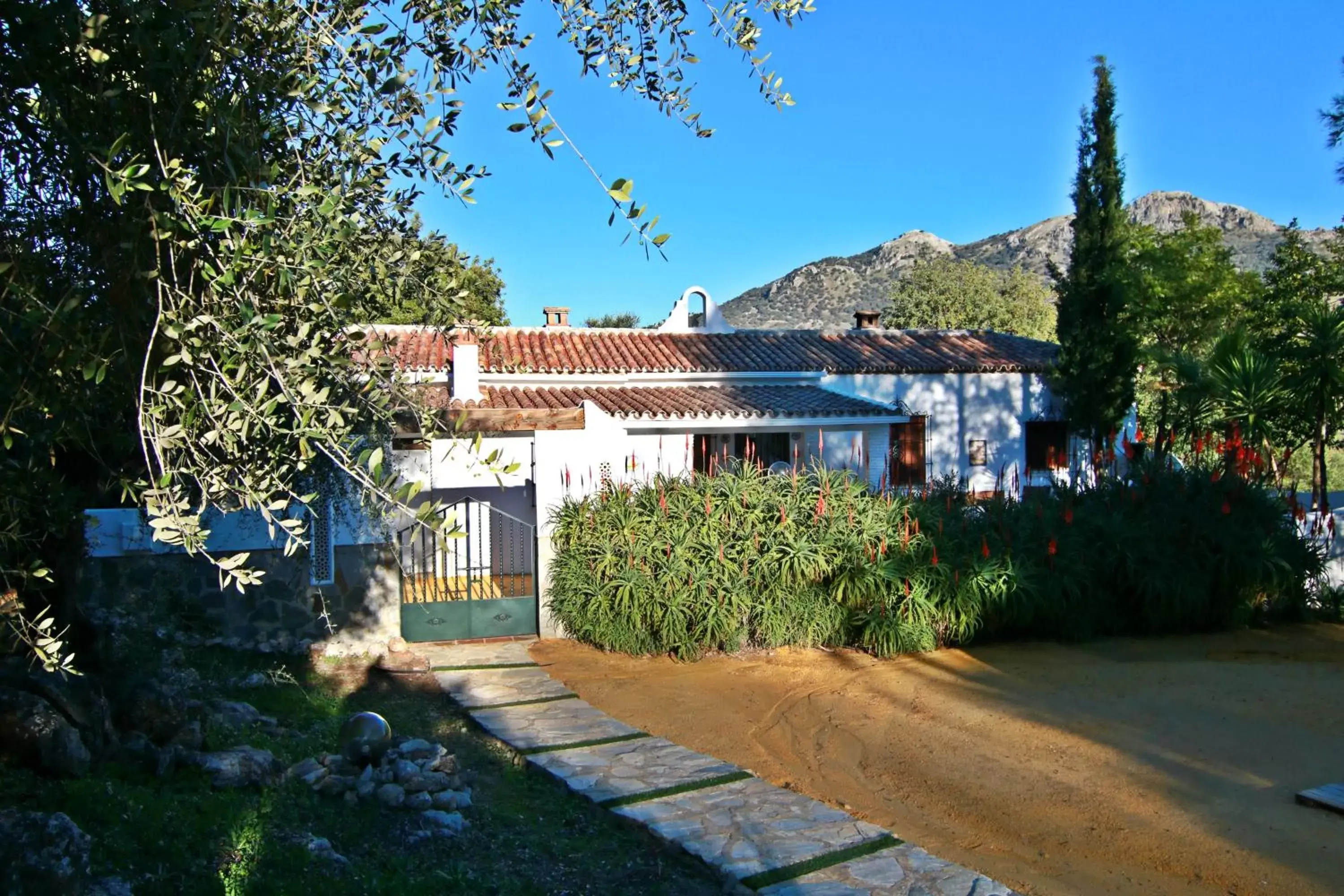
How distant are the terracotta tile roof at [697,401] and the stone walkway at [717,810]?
7.21 m

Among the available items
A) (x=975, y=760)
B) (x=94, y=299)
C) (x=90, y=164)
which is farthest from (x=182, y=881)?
(x=975, y=760)

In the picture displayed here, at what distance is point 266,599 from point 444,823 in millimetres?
5738

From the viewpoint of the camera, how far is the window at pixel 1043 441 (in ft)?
74.4

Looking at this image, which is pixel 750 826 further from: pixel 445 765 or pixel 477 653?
pixel 477 653

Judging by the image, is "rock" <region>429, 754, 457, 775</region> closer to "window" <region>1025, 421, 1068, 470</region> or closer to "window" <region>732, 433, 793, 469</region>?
"window" <region>732, 433, 793, 469</region>

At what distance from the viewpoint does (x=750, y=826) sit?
5984mm

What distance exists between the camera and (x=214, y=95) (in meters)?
3.73

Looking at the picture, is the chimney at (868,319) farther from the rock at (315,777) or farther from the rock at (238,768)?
the rock at (238,768)

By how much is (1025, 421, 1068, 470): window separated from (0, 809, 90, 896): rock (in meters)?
21.4

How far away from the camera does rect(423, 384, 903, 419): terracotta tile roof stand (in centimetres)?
1645

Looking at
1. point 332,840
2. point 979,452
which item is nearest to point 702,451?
point 979,452

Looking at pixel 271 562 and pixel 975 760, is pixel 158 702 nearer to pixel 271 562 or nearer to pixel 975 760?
pixel 271 562

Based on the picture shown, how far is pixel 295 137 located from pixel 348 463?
164 cm

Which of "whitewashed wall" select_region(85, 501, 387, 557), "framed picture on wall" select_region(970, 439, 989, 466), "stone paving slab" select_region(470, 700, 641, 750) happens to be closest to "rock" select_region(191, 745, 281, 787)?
"stone paving slab" select_region(470, 700, 641, 750)
